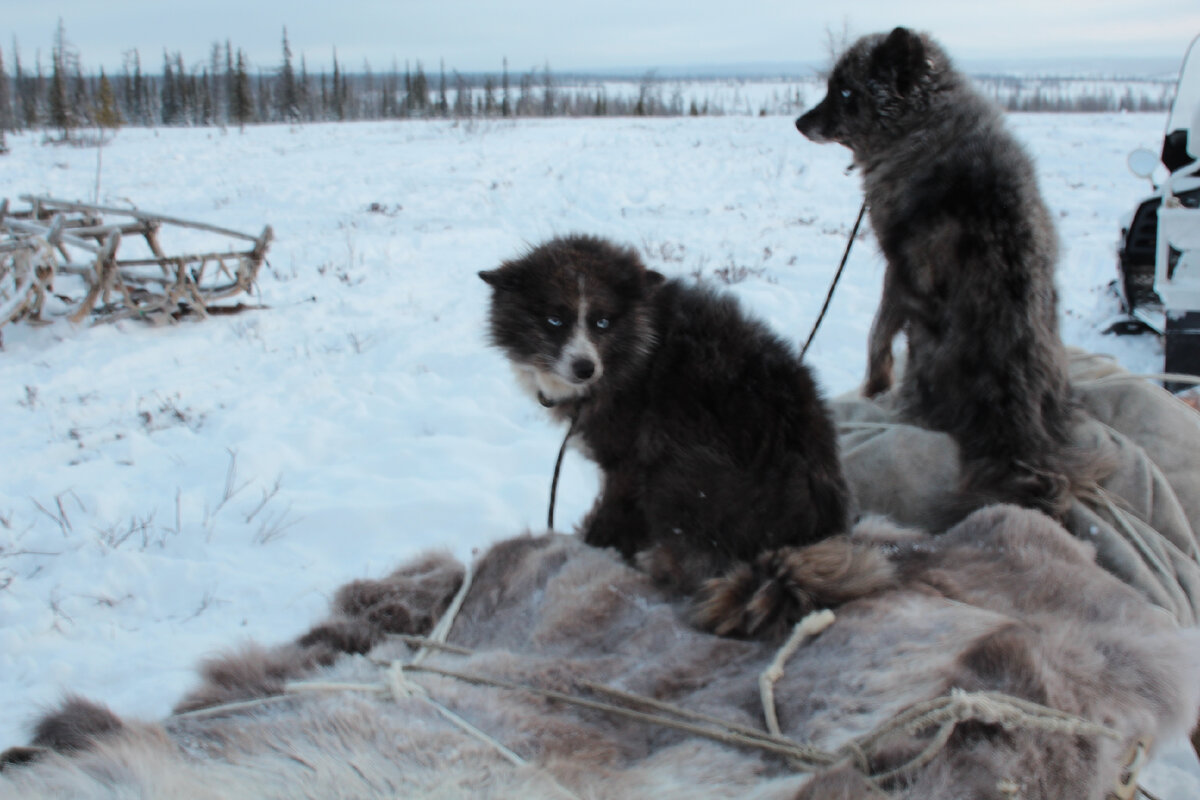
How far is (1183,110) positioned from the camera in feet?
22.3

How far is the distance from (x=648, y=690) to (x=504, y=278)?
6.26ft

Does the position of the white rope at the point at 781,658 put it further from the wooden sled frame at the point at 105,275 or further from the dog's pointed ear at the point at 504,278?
the wooden sled frame at the point at 105,275

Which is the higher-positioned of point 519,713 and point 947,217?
point 947,217

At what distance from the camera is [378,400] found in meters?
6.42

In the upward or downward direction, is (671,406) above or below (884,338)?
below

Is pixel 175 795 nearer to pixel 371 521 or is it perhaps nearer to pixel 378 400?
pixel 371 521

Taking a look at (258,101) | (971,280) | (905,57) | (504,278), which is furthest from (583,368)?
(258,101)

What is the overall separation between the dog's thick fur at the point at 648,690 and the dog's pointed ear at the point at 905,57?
2493 mm

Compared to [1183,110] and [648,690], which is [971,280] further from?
[1183,110]

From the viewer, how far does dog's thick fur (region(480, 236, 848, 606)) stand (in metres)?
2.91

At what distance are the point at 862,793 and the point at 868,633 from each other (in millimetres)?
701

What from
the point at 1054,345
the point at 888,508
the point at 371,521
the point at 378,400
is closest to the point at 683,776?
the point at 888,508

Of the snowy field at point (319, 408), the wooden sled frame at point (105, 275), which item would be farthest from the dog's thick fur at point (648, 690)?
the wooden sled frame at point (105, 275)

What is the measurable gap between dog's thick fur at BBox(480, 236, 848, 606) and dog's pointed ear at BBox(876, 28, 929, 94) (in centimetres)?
173
